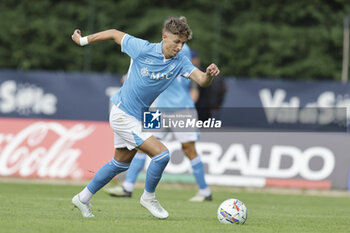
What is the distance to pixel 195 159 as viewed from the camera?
463 inches

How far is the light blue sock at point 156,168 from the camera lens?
7.93 metres

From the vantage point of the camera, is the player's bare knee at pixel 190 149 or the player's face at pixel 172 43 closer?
the player's face at pixel 172 43

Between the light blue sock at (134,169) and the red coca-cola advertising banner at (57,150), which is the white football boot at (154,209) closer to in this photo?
the light blue sock at (134,169)

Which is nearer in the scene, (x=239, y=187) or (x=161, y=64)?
(x=161, y=64)

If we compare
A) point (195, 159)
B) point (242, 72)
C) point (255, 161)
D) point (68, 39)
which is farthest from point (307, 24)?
point (195, 159)

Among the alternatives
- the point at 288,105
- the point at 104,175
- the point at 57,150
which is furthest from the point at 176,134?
the point at 288,105

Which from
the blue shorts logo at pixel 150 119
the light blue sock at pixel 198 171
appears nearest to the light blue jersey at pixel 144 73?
the blue shorts logo at pixel 150 119

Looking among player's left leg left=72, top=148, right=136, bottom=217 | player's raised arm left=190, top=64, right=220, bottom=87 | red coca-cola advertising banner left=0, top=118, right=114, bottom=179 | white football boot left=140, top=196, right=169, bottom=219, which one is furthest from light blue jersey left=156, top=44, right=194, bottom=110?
red coca-cola advertising banner left=0, top=118, right=114, bottom=179

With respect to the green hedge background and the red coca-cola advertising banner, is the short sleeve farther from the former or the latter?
the green hedge background

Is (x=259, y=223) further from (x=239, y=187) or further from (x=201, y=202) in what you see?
(x=239, y=187)

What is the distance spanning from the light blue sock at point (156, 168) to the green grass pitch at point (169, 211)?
14.9 inches

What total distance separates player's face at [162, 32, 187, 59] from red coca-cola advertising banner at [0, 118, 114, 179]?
289 inches

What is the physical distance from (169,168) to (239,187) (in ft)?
4.63

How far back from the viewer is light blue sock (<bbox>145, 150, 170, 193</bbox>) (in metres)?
7.93
